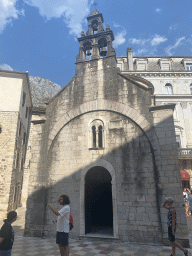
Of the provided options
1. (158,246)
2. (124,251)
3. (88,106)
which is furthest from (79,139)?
(158,246)

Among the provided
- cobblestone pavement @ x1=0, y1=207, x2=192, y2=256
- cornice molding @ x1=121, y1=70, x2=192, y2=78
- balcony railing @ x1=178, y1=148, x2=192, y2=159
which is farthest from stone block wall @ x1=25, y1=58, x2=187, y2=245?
cornice molding @ x1=121, y1=70, x2=192, y2=78

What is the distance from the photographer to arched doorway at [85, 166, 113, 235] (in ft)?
27.1

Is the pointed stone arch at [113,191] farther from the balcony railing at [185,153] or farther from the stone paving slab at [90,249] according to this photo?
the balcony railing at [185,153]

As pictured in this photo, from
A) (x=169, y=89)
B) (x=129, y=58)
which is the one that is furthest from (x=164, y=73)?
(x=129, y=58)

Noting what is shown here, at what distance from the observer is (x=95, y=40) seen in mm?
9891

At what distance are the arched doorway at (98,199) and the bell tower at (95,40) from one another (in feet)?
20.5

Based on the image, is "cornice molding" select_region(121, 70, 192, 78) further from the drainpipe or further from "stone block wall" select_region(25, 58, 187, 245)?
"stone block wall" select_region(25, 58, 187, 245)

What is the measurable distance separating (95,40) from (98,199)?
9407 millimetres

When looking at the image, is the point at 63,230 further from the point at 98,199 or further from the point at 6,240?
the point at 98,199

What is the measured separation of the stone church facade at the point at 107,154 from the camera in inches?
263

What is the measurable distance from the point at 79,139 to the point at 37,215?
12.8 ft

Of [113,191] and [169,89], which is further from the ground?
[169,89]

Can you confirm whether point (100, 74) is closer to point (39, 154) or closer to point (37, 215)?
point (39, 154)

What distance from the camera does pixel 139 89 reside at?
798 cm
